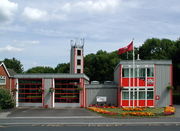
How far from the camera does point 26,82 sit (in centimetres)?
5031

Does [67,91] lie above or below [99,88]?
below

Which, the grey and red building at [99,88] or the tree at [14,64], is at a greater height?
the tree at [14,64]

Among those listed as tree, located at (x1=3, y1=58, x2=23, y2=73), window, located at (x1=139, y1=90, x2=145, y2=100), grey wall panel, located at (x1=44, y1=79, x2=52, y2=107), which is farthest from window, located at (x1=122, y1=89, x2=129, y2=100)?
Result: tree, located at (x1=3, y1=58, x2=23, y2=73)

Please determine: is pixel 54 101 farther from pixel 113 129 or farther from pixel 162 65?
pixel 113 129

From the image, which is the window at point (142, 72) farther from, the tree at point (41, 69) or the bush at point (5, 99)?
the tree at point (41, 69)

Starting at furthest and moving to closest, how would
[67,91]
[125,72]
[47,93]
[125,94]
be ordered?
1. [67,91]
2. [47,93]
3. [125,72]
4. [125,94]

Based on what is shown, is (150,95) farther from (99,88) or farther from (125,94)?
(99,88)

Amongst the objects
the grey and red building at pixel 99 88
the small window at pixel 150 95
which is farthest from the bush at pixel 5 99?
the small window at pixel 150 95

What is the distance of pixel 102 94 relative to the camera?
48344 mm

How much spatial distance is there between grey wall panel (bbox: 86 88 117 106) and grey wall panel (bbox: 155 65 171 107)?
660 centimetres

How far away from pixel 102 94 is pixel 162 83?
9.02m

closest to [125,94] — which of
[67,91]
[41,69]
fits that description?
[67,91]

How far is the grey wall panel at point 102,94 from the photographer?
48.1m

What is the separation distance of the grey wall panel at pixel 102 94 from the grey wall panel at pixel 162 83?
660cm
